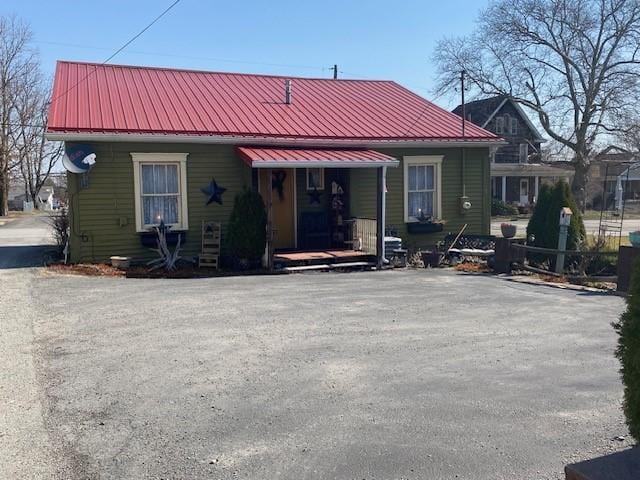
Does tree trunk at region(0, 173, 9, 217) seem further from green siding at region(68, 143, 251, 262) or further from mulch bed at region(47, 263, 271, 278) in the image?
mulch bed at region(47, 263, 271, 278)

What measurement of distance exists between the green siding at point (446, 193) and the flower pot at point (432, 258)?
160 cm

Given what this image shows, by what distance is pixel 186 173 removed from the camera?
13.9 meters

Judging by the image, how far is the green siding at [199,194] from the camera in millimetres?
13117

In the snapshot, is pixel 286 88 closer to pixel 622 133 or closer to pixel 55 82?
pixel 55 82

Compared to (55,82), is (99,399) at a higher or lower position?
lower

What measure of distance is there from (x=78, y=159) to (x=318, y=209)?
5881 millimetres

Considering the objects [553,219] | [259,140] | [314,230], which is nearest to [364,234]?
[314,230]

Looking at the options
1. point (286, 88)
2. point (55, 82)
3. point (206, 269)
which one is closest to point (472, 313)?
point (206, 269)

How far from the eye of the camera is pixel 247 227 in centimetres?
1310

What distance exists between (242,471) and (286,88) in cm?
1466

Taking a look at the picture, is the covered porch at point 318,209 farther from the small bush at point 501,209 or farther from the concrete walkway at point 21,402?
the small bush at point 501,209

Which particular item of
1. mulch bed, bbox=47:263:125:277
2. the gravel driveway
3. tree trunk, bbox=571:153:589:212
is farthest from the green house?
tree trunk, bbox=571:153:589:212

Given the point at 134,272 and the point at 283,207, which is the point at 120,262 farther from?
the point at 283,207

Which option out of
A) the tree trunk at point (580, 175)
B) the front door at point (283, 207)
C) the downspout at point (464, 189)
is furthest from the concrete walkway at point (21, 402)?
the tree trunk at point (580, 175)
